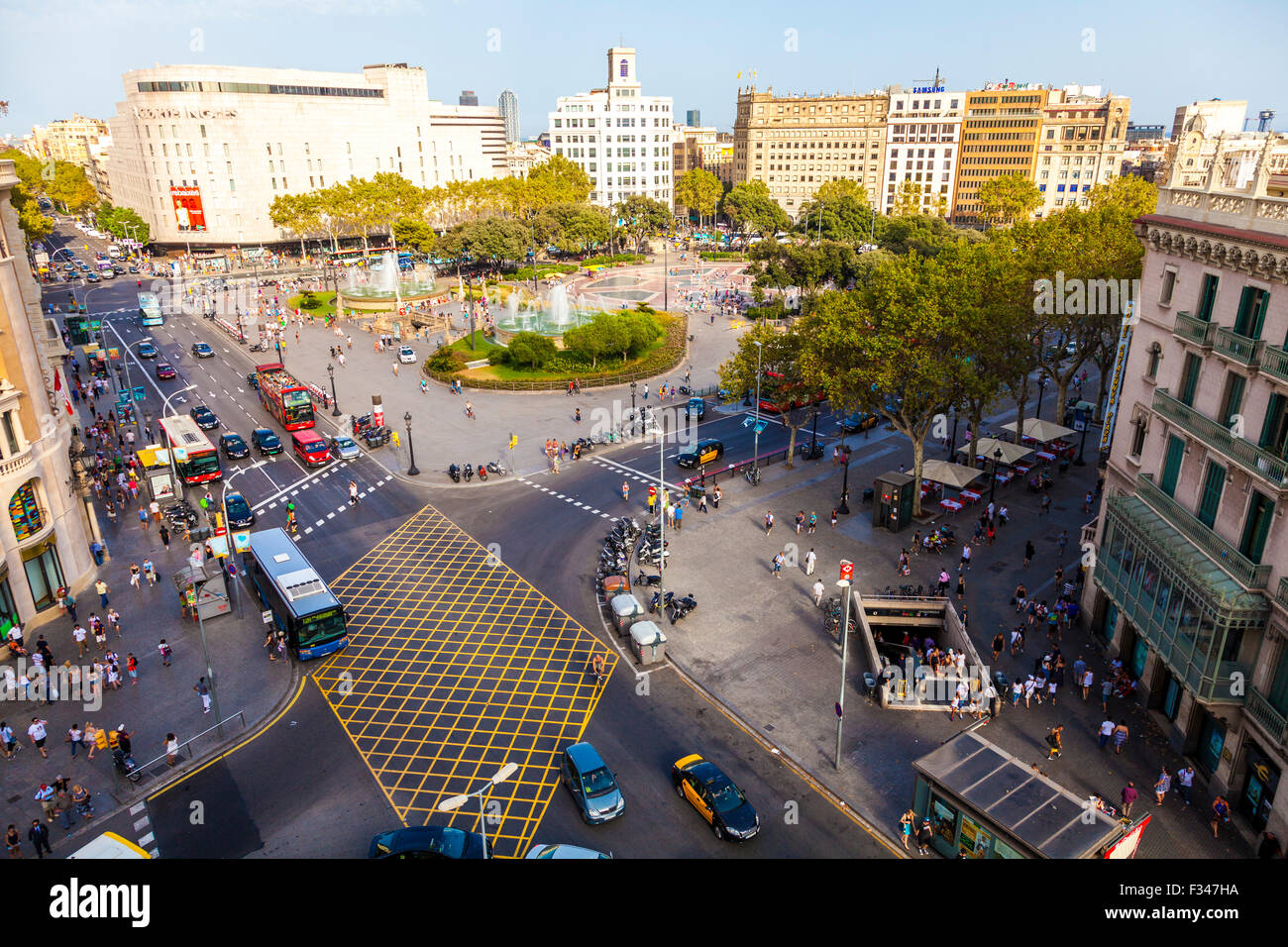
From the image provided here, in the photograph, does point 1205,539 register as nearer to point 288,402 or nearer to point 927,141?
point 288,402

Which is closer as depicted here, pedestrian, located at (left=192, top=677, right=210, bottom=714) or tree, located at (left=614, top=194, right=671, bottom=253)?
pedestrian, located at (left=192, top=677, right=210, bottom=714)

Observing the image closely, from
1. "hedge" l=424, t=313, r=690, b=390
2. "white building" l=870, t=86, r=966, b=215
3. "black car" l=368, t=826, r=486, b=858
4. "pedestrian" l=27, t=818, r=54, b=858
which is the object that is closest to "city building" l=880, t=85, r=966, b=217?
"white building" l=870, t=86, r=966, b=215

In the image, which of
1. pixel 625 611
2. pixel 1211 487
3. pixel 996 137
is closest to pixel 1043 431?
pixel 1211 487

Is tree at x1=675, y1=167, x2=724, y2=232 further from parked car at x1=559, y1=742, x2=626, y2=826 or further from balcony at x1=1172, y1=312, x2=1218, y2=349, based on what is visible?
parked car at x1=559, y1=742, x2=626, y2=826

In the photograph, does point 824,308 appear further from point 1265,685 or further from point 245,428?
point 245,428

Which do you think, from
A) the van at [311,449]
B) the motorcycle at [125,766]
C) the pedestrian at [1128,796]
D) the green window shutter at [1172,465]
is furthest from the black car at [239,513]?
the green window shutter at [1172,465]

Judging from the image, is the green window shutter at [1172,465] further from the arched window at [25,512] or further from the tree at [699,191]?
the tree at [699,191]
